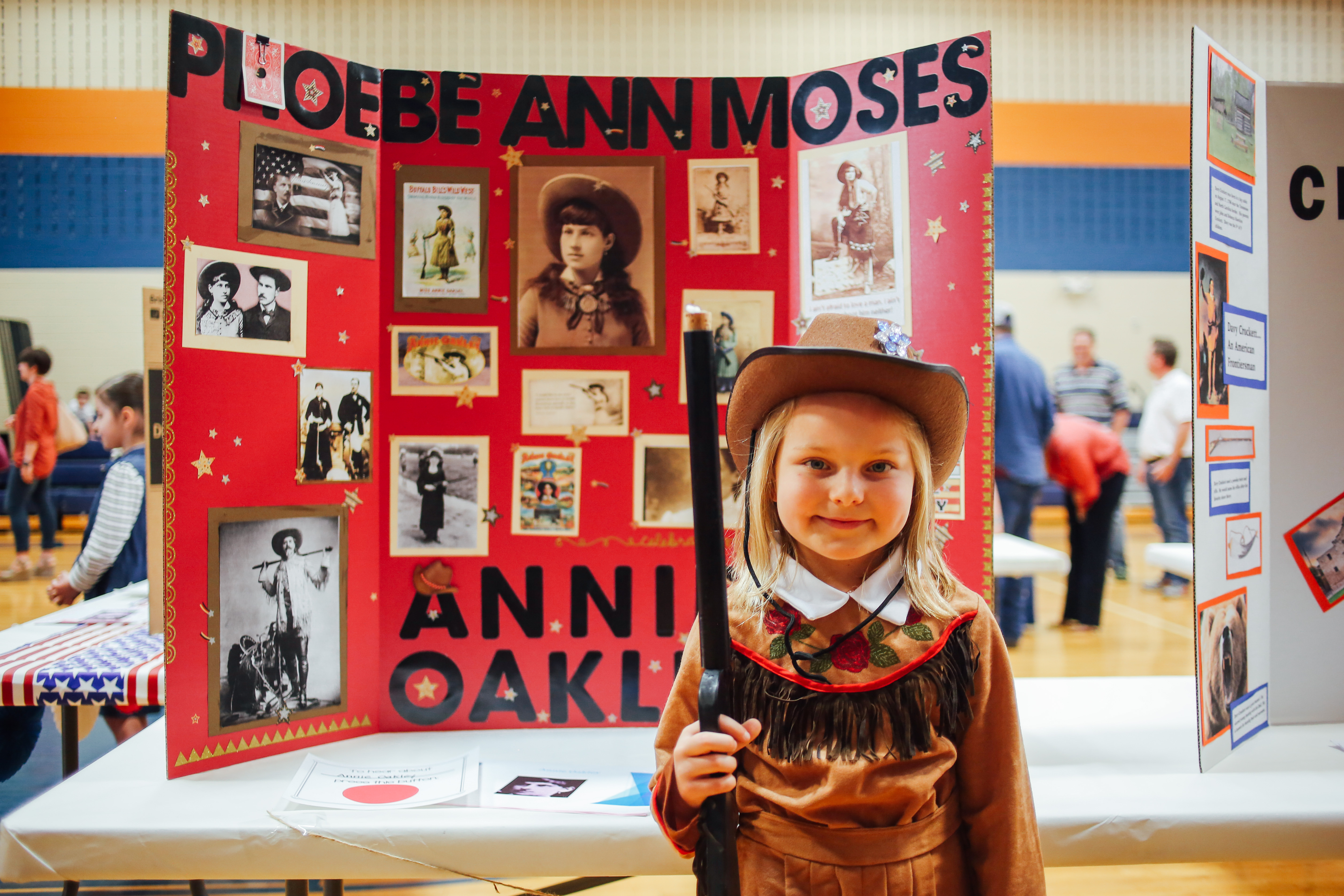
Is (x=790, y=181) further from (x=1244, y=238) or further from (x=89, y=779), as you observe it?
(x=89, y=779)

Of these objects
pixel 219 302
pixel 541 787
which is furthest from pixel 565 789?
pixel 219 302

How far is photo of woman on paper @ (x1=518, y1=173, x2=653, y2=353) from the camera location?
1560mm

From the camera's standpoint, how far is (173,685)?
4.36 feet

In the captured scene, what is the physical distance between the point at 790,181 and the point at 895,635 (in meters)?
0.97

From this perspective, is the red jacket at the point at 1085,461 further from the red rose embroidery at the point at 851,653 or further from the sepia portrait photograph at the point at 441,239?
the red rose embroidery at the point at 851,653

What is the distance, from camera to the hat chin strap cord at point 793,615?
925 millimetres

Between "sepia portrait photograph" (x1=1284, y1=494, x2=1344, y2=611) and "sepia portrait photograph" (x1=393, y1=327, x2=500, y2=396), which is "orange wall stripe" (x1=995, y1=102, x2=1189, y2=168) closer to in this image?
"sepia portrait photograph" (x1=1284, y1=494, x2=1344, y2=611)

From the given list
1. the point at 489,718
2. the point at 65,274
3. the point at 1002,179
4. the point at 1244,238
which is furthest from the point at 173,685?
the point at 1002,179

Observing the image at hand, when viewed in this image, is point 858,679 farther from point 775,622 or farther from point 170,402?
point 170,402

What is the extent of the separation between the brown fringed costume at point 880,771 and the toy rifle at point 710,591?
0.06 meters

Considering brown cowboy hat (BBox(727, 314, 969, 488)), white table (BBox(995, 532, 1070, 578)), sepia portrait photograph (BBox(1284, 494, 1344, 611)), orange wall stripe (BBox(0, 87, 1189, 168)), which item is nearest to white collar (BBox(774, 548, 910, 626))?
brown cowboy hat (BBox(727, 314, 969, 488))

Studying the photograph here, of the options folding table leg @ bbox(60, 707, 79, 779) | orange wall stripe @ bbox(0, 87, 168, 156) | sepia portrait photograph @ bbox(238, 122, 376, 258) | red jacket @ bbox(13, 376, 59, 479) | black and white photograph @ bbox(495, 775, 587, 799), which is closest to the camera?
black and white photograph @ bbox(495, 775, 587, 799)

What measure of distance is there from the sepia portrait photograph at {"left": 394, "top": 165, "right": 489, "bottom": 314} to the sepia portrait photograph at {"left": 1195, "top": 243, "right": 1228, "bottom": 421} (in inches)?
50.5

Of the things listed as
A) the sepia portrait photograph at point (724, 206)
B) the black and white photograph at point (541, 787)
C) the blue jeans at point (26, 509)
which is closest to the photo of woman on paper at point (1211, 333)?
the sepia portrait photograph at point (724, 206)
